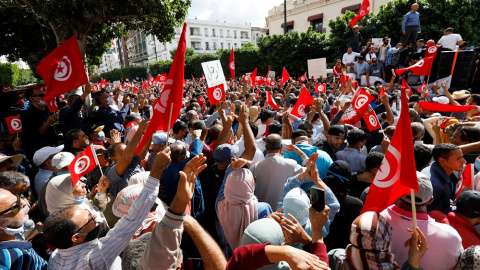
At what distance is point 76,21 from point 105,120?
2.75m

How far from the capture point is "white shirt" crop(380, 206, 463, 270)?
5.81 feet

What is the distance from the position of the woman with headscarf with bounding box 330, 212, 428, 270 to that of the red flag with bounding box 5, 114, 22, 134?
212 inches

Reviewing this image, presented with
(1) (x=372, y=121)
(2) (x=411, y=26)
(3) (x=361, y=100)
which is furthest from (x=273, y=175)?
(2) (x=411, y=26)

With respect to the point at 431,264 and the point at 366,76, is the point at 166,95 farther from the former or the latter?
the point at 366,76

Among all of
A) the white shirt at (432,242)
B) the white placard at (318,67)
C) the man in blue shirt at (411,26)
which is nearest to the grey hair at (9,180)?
the white shirt at (432,242)

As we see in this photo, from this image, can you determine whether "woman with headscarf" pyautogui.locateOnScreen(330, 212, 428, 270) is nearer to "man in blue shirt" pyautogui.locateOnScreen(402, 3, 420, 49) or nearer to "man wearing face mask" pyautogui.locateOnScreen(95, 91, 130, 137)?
"man wearing face mask" pyautogui.locateOnScreen(95, 91, 130, 137)

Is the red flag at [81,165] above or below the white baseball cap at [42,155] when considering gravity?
above

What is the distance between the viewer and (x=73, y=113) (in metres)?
4.90

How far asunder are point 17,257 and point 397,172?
244 cm

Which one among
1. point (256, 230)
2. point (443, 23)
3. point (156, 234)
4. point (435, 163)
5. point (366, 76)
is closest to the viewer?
point (156, 234)

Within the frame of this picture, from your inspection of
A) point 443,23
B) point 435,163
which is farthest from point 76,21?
point 443,23

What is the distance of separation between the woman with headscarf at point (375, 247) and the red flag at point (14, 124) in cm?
538

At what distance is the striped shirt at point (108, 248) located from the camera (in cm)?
168

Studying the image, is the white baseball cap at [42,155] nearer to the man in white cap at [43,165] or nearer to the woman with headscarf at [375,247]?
the man in white cap at [43,165]
